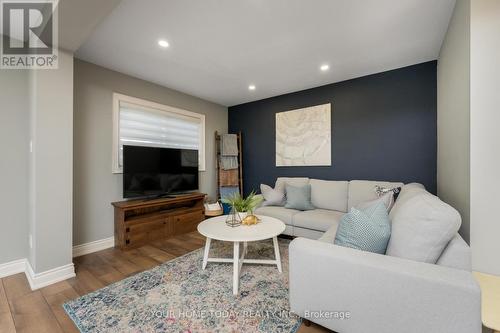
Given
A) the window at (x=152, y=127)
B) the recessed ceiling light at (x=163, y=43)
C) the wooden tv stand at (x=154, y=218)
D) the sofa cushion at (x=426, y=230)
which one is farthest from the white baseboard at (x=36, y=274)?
the sofa cushion at (x=426, y=230)

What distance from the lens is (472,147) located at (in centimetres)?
143

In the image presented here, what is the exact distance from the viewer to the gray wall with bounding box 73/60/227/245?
8.89ft

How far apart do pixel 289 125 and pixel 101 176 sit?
3098 millimetres

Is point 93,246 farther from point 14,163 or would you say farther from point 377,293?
point 377,293

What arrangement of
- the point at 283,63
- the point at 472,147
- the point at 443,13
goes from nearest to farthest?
the point at 472,147, the point at 443,13, the point at 283,63

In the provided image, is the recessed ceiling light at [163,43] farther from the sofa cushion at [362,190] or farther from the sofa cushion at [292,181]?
the sofa cushion at [362,190]

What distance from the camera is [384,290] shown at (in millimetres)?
1107

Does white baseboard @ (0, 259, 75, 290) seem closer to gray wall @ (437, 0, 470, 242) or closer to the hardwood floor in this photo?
the hardwood floor

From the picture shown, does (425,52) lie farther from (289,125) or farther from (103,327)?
(103,327)

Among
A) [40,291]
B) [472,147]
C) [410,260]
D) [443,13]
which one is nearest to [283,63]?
[443,13]

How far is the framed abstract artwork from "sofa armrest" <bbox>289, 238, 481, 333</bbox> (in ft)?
8.29

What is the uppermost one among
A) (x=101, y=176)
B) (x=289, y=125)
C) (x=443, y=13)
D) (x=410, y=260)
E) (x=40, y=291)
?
(x=443, y=13)

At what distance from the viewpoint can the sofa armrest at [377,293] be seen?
0.97 meters

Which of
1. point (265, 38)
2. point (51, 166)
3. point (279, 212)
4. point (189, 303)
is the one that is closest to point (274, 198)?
point (279, 212)
